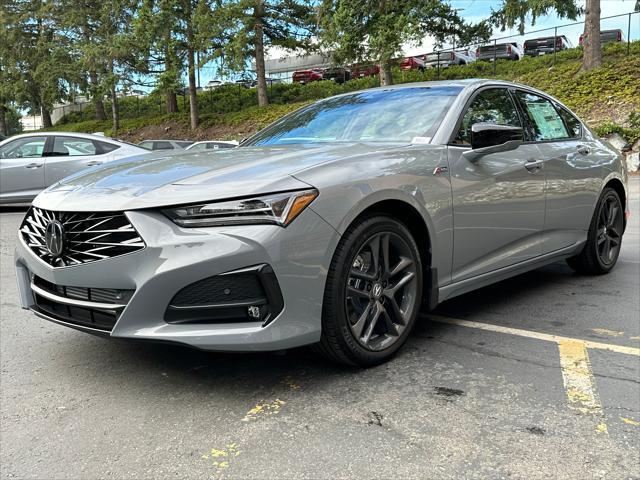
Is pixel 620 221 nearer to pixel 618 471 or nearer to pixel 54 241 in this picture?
pixel 618 471

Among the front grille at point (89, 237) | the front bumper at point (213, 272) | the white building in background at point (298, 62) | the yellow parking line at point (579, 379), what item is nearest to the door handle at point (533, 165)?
the yellow parking line at point (579, 379)

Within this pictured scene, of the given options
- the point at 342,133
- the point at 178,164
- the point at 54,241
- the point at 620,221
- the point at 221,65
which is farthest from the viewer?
the point at 221,65

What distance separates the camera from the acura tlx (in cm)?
249

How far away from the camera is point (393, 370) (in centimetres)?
304

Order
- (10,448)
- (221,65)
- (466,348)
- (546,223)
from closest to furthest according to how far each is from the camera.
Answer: (10,448), (466,348), (546,223), (221,65)

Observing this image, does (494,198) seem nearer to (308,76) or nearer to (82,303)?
(82,303)

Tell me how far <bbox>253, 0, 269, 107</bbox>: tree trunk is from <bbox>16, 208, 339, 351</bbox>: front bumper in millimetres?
23084

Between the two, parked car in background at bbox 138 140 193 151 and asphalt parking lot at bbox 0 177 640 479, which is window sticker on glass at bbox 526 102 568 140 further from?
parked car in background at bbox 138 140 193 151

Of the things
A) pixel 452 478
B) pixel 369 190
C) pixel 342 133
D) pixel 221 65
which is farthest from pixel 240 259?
pixel 221 65

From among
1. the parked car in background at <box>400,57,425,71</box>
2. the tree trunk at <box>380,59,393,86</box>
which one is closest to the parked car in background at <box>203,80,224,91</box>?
the parked car in background at <box>400,57,425,71</box>

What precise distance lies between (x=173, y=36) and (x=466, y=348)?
25.5 metres

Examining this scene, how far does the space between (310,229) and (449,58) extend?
2440 centimetres

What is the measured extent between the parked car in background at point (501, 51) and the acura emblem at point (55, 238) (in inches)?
937

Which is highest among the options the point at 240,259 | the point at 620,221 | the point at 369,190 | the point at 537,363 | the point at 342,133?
the point at 342,133
